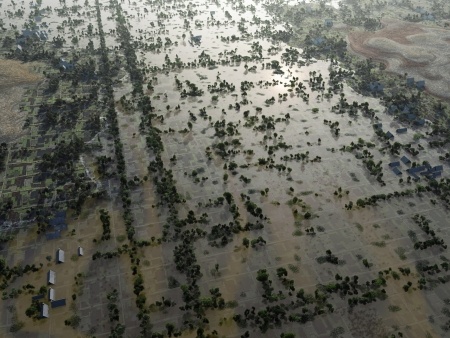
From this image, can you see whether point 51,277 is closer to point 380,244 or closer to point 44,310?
point 44,310

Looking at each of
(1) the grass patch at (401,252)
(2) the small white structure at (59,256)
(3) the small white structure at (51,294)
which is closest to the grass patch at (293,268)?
(1) the grass patch at (401,252)

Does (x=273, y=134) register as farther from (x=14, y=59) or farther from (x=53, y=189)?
(x=14, y=59)

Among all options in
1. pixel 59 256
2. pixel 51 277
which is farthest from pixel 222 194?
pixel 51 277

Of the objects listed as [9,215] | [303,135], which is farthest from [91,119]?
[303,135]

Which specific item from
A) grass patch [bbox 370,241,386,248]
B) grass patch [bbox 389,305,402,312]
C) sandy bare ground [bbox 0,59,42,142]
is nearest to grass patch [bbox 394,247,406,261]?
grass patch [bbox 370,241,386,248]

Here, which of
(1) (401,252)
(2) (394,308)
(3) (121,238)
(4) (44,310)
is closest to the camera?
(4) (44,310)

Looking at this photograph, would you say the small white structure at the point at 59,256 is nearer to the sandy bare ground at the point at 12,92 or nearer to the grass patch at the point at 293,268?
the grass patch at the point at 293,268
